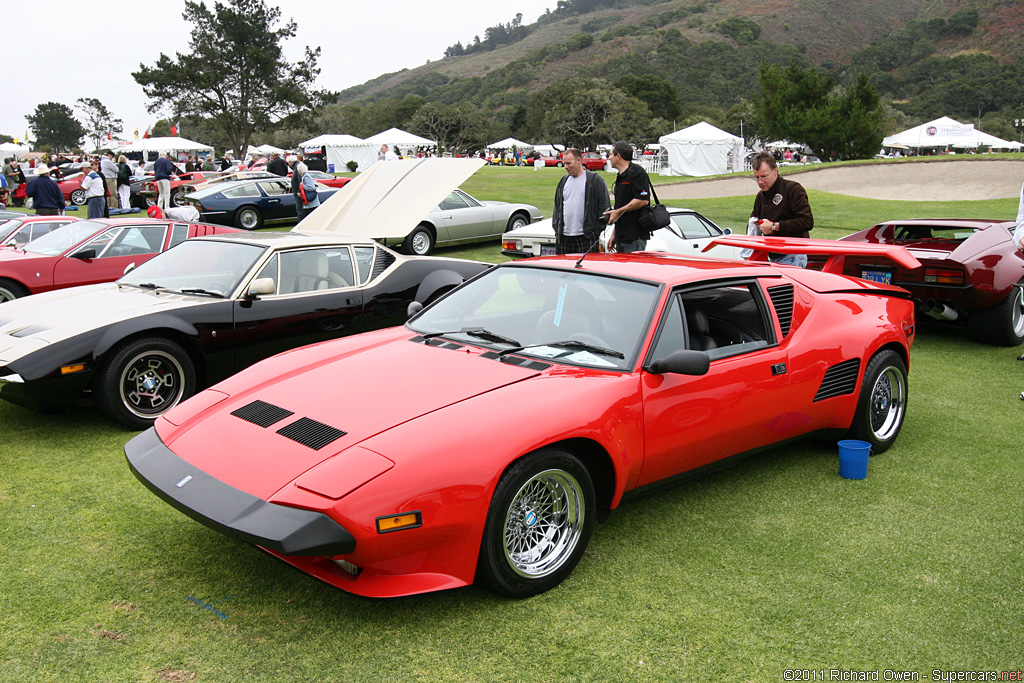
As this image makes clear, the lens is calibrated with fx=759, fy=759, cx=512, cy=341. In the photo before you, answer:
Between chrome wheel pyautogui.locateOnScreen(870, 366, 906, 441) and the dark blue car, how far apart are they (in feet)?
47.2

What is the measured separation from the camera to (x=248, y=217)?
704 inches

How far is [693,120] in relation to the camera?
296 ft

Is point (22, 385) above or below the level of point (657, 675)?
above

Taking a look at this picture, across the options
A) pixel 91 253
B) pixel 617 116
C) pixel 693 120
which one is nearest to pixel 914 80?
pixel 693 120

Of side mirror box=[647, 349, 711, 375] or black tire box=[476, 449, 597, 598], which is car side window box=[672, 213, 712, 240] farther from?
black tire box=[476, 449, 597, 598]

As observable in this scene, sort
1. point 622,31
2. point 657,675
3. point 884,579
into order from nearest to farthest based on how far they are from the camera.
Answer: point 657,675, point 884,579, point 622,31

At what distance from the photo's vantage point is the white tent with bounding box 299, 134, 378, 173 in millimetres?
52156

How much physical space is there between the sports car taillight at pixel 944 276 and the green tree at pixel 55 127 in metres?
151

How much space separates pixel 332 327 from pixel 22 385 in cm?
214

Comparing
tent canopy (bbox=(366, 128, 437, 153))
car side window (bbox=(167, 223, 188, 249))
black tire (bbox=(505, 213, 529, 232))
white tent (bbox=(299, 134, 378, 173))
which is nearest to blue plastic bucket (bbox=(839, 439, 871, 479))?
car side window (bbox=(167, 223, 188, 249))

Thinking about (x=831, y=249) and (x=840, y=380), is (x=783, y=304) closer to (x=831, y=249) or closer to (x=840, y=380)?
(x=840, y=380)

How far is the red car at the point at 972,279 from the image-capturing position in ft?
23.4

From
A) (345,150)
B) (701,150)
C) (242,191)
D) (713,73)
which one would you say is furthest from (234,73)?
(713,73)

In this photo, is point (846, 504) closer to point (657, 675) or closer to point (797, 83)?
point (657, 675)
